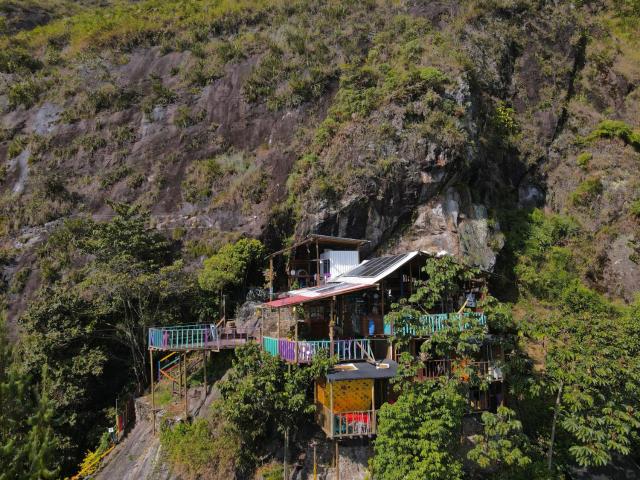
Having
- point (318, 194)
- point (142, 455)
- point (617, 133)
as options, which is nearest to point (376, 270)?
point (318, 194)

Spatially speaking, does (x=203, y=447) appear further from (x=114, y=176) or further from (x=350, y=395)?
(x=114, y=176)

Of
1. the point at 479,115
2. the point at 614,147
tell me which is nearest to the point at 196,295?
the point at 479,115

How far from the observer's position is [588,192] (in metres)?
27.9

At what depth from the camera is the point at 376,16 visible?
3441cm

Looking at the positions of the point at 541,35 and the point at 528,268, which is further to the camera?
the point at 541,35

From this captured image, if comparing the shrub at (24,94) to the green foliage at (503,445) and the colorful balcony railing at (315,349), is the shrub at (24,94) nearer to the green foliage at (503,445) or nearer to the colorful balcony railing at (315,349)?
the colorful balcony railing at (315,349)

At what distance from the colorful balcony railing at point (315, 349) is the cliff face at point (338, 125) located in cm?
835

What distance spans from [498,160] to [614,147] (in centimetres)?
799

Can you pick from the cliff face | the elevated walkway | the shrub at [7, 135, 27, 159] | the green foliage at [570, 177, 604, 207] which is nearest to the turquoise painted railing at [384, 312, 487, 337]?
the elevated walkway

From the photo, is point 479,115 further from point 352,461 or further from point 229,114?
point 352,461

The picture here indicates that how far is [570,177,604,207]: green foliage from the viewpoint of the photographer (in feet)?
91.5

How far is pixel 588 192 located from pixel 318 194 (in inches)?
708

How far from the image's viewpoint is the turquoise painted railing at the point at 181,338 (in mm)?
17609

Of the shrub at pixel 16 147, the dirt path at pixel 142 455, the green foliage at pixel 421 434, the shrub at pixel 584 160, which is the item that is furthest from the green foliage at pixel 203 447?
the shrub at pixel 584 160
